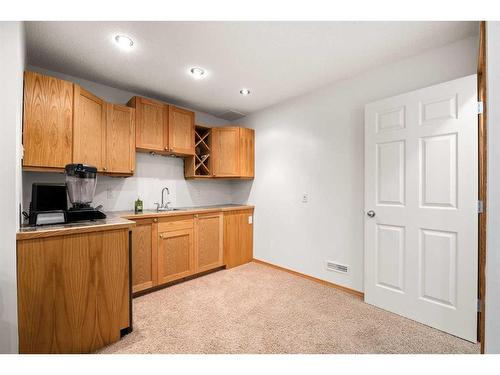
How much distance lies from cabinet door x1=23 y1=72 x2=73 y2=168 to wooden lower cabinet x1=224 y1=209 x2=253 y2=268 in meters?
1.97

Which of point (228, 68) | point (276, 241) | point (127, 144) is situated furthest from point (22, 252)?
point (276, 241)

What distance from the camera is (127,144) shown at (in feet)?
8.16

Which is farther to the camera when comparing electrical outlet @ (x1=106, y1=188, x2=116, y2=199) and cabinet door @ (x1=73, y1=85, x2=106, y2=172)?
electrical outlet @ (x1=106, y1=188, x2=116, y2=199)

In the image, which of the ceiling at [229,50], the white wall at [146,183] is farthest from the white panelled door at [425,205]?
the white wall at [146,183]

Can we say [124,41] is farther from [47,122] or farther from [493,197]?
[493,197]

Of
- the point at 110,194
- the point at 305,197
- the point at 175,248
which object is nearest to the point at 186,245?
the point at 175,248

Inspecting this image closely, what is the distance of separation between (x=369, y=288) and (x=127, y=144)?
9.84 feet

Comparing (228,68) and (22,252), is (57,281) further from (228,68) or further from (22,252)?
(228,68)

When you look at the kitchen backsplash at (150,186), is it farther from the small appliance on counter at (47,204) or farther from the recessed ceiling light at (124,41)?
the recessed ceiling light at (124,41)

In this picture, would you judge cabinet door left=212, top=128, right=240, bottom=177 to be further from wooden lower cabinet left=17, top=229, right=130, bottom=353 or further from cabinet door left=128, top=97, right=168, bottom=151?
wooden lower cabinet left=17, top=229, right=130, bottom=353

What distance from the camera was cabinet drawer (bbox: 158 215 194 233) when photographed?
8.31ft

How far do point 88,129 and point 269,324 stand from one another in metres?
2.46

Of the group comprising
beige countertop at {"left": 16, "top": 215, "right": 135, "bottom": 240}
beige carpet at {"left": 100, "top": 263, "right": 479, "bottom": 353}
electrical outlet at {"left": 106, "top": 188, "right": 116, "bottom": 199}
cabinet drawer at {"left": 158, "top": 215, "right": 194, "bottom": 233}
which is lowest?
beige carpet at {"left": 100, "top": 263, "right": 479, "bottom": 353}

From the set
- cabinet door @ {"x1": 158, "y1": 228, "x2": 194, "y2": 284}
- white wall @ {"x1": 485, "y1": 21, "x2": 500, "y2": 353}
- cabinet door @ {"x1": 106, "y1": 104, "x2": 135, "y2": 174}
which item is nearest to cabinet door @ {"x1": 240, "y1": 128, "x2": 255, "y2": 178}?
cabinet door @ {"x1": 158, "y1": 228, "x2": 194, "y2": 284}
